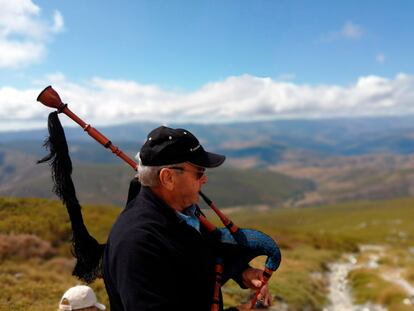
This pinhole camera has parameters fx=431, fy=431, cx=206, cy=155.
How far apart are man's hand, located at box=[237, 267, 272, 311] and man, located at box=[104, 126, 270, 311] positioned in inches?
1.3

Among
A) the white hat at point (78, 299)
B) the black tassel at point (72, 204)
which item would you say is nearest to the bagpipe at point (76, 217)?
the black tassel at point (72, 204)

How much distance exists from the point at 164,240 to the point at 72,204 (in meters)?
2.49

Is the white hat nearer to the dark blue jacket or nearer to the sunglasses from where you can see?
the dark blue jacket

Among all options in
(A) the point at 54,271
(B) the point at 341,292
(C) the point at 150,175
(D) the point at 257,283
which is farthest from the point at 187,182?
(B) the point at 341,292

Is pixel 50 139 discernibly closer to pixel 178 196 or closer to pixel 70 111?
pixel 70 111

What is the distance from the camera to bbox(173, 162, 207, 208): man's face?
5145 millimetres

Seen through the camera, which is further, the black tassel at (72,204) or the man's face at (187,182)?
the black tassel at (72,204)

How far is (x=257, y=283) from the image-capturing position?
19.4 ft

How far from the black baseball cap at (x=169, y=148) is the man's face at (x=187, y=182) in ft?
0.35

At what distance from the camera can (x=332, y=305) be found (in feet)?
90.5

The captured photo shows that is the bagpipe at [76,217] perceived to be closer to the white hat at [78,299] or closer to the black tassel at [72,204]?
the black tassel at [72,204]

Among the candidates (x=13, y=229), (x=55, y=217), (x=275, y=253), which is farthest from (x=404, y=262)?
(x=275, y=253)

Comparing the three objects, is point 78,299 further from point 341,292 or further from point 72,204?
point 341,292

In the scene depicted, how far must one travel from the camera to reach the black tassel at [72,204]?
21.1 ft
